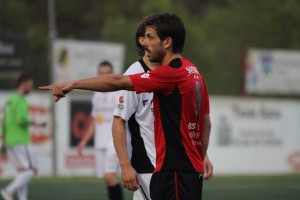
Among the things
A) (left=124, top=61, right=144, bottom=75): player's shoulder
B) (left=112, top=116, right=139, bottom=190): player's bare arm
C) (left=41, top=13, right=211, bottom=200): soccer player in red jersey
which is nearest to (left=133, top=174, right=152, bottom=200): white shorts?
(left=112, top=116, right=139, bottom=190): player's bare arm

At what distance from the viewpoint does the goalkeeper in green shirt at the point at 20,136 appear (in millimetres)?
14289

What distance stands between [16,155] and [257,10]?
4289 centimetres

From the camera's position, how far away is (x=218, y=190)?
692 inches

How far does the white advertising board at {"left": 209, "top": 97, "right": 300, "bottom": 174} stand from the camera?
86.4 ft

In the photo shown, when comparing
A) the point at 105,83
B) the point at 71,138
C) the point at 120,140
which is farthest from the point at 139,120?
the point at 71,138

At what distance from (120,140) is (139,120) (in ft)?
1.12

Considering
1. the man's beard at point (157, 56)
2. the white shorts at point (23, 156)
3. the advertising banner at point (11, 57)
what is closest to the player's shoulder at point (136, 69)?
the man's beard at point (157, 56)

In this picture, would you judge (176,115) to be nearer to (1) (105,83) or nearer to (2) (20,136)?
(1) (105,83)

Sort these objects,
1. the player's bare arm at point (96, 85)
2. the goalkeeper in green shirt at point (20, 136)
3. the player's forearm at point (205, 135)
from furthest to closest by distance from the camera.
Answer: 1. the goalkeeper in green shirt at point (20, 136)
2. the player's forearm at point (205, 135)
3. the player's bare arm at point (96, 85)

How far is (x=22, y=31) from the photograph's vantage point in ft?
175

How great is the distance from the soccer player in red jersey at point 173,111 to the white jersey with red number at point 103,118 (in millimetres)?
6599

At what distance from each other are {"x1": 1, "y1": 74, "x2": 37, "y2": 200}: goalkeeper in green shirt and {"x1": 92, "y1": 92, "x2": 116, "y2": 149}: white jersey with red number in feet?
4.45

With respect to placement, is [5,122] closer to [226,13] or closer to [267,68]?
[267,68]

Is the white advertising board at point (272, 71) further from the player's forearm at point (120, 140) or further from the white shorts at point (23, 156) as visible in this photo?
the player's forearm at point (120, 140)
